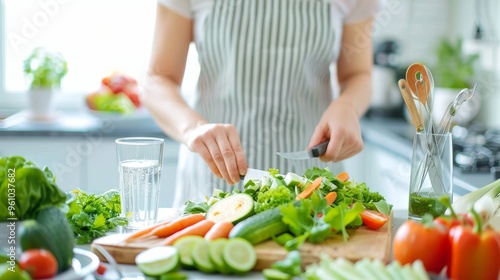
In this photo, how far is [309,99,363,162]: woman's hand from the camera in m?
1.57

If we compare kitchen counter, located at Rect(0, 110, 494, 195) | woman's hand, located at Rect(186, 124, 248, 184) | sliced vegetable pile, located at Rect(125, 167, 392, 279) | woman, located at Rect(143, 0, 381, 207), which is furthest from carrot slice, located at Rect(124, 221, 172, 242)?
kitchen counter, located at Rect(0, 110, 494, 195)

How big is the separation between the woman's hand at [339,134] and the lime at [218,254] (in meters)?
0.51

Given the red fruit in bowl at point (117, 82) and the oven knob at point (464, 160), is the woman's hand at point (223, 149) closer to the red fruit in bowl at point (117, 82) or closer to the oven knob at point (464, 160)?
the oven knob at point (464, 160)

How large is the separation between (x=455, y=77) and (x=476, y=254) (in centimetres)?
214

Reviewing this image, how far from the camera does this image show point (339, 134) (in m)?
1.57

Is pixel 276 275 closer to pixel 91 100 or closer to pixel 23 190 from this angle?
pixel 23 190

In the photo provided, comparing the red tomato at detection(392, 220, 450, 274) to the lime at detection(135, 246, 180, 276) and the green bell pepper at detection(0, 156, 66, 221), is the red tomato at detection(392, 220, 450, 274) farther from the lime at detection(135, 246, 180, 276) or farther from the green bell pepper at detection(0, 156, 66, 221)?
the green bell pepper at detection(0, 156, 66, 221)

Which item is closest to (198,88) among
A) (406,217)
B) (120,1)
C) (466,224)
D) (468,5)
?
(406,217)

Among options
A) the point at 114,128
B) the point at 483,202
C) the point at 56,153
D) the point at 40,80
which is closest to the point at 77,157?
the point at 56,153

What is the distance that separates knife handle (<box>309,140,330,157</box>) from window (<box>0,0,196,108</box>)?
1839mm

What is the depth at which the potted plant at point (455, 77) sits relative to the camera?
117 inches

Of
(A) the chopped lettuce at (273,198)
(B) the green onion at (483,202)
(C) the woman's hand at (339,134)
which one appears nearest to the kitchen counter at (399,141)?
(C) the woman's hand at (339,134)

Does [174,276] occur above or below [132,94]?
below

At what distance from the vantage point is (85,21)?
3.28 metres
